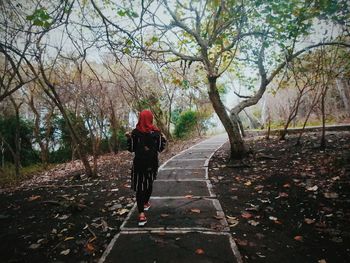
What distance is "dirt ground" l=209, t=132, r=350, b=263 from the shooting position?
3.82 metres

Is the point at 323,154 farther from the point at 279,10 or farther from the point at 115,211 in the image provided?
the point at 115,211

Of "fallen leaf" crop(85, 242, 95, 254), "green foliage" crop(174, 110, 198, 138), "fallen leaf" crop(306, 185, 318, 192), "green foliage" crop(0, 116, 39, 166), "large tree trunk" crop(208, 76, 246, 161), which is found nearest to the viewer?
"fallen leaf" crop(85, 242, 95, 254)

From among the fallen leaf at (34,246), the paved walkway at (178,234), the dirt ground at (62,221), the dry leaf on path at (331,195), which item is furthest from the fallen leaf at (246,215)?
the fallen leaf at (34,246)

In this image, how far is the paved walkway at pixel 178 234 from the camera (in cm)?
365

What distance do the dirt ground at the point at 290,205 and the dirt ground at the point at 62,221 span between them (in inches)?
89.5

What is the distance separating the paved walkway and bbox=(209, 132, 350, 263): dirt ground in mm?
270

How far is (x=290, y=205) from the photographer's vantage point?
210 inches

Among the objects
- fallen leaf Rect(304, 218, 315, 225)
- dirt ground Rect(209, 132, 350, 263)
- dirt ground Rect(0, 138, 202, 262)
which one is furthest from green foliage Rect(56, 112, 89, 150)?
fallen leaf Rect(304, 218, 315, 225)

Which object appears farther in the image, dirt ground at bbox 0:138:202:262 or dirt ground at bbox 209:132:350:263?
dirt ground at bbox 0:138:202:262

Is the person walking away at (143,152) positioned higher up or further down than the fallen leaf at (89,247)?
higher up

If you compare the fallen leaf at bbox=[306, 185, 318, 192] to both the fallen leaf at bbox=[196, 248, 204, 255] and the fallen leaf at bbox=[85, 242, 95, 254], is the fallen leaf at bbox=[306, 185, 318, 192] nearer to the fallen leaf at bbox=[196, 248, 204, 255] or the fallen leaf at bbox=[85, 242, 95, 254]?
the fallen leaf at bbox=[196, 248, 204, 255]

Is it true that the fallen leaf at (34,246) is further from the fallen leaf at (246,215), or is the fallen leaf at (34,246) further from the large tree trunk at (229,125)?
the large tree trunk at (229,125)

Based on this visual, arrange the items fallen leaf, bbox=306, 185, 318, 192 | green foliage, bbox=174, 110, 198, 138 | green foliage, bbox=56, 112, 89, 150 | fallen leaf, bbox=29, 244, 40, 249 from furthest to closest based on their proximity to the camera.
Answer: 1. green foliage, bbox=174, 110, 198, 138
2. green foliage, bbox=56, 112, 89, 150
3. fallen leaf, bbox=306, 185, 318, 192
4. fallen leaf, bbox=29, 244, 40, 249

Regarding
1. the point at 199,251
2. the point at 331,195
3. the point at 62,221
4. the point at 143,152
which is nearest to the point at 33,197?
the point at 62,221
